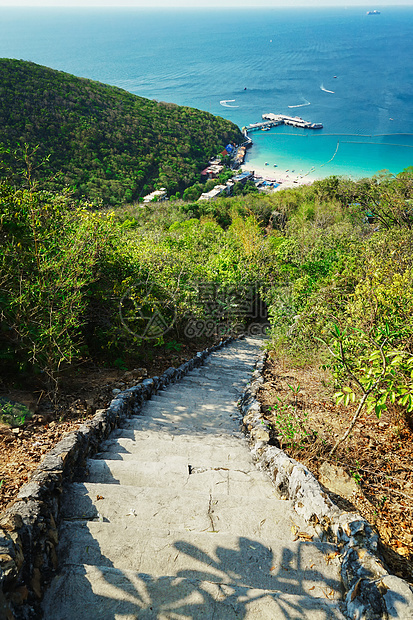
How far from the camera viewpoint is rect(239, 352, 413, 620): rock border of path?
2074 mm

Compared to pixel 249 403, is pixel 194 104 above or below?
above

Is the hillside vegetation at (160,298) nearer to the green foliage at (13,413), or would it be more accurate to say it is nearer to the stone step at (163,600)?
the green foliage at (13,413)

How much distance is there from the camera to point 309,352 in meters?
7.80

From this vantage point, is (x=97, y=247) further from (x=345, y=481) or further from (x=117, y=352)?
(x=345, y=481)

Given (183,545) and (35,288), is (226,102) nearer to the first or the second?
(35,288)

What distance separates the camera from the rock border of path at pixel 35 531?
202 centimetres

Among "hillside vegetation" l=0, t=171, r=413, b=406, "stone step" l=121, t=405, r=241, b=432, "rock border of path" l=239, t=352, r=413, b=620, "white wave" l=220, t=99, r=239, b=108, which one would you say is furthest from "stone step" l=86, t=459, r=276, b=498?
"white wave" l=220, t=99, r=239, b=108

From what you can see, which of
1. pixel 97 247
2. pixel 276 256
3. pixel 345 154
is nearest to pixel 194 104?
pixel 345 154

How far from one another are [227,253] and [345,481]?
1148 centimetres

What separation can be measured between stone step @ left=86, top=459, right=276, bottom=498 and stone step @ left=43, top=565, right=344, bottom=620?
122 cm

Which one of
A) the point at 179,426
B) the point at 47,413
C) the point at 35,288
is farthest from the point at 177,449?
the point at 35,288

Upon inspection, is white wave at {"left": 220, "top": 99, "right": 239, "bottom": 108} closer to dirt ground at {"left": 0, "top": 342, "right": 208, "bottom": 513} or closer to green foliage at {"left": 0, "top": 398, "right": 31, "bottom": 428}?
dirt ground at {"left": 0, "top": 342, "right": 208, "bottom": 513}

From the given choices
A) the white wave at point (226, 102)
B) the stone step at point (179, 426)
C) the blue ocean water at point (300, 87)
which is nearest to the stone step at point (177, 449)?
the stone step at point (179, 426)

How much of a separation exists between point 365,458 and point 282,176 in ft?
245
